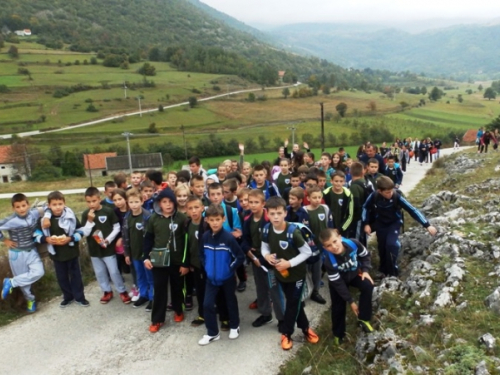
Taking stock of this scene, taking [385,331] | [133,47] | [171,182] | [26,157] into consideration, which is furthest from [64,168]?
[133,47]

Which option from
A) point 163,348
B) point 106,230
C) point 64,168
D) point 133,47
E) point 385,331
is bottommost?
point 64,168

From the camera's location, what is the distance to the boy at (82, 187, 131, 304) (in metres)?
6.68

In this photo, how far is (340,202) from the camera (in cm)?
Answer: 702

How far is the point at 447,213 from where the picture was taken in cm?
808

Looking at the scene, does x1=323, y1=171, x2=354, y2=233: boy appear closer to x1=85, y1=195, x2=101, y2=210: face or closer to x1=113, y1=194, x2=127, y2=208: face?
x1=113, y1=194, x2=127, y2=208: face

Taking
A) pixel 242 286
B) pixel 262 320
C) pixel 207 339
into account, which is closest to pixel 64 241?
pixel 207 339

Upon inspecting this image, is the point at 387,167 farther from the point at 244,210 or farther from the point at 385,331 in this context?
the point at 385,331

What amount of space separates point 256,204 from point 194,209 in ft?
2.99

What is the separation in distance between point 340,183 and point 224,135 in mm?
59265

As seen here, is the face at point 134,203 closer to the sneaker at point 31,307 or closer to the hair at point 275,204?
the hair at point 275,204

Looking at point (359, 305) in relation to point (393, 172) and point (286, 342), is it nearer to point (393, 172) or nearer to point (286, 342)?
point (286, 342)

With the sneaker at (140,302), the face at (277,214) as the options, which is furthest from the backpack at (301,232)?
the sneaker at (140,302)

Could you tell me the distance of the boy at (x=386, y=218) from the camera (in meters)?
6.24

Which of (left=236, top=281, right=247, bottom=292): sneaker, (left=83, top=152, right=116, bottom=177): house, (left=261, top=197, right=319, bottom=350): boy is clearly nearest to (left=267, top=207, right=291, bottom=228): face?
(left=261, top=197, right=319, bottom=350): boy
